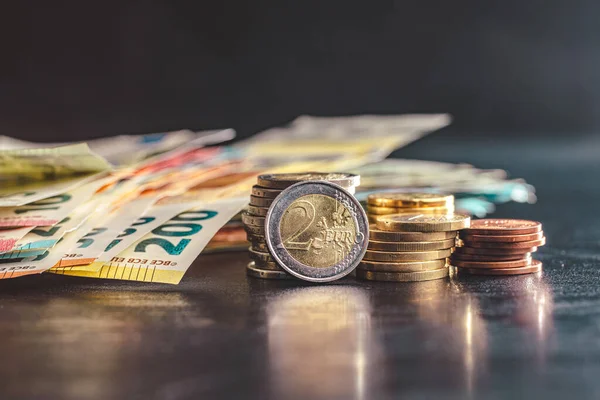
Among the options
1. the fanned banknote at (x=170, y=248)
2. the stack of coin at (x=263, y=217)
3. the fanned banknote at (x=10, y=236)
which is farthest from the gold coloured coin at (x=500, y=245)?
the fanned banknote at (x=10, y=236)

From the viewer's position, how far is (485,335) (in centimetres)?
151

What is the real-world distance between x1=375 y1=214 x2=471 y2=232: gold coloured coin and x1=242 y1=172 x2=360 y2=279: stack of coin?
0.35 feet

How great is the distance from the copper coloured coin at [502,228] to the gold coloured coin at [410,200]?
10 centimetres

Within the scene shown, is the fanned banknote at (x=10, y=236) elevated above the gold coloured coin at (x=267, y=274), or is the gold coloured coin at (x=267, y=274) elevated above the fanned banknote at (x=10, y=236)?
the fanned banknote at (x=10, y=236)

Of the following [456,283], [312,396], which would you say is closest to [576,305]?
[456,283]

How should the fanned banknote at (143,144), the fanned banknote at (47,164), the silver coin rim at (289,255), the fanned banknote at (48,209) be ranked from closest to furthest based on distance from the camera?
the silver coin rim at (289,255) < the fanned banknote at (48,209) < the fanned banknote at (47,164) < the fanned banknote at (143,144)

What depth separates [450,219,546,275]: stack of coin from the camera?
2.00 meters

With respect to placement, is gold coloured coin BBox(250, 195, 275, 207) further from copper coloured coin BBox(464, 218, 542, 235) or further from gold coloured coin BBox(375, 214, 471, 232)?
copper coloured coin BBox(464, 218, 542, 235)

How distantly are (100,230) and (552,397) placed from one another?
1.20 m

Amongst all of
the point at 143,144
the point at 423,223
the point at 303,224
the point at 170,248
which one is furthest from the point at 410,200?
the point at 143,144

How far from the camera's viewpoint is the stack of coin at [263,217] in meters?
1.99

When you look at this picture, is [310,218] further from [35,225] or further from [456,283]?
[35,225]

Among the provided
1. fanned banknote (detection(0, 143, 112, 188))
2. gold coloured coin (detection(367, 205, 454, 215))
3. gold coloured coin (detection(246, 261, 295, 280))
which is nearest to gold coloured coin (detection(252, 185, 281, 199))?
gold coloured coin (detection(246, 261, 295, 280))

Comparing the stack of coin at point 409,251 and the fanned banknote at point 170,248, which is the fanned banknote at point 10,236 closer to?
the fanned banknote at point 170,248
